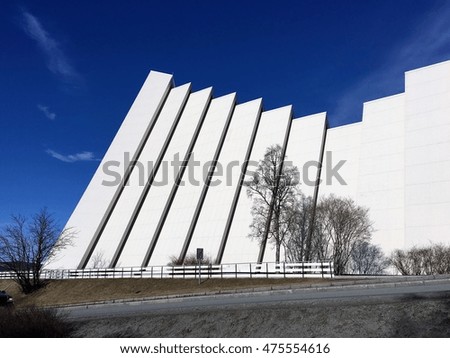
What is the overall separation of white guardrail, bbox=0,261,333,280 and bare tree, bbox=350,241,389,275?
4484mm

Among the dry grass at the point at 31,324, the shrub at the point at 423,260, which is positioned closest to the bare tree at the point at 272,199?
the shrub at the point at 423,260

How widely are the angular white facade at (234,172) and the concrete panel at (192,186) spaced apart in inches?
4.6

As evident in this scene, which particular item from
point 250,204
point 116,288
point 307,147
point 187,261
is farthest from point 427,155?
point 116,288

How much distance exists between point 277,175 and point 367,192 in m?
6.81

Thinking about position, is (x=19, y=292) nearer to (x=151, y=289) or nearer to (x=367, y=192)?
(x=151, y=289)

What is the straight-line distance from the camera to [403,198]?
28.1m

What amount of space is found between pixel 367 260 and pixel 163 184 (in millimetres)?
19828

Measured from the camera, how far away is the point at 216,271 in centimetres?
2617

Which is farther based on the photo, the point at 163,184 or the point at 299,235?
the point at 163,184

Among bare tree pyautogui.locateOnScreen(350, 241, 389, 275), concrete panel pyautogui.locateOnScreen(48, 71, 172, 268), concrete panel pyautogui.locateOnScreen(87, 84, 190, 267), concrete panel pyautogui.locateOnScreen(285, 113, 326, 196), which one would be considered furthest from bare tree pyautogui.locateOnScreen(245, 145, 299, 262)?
concrete panel pyautogui.locateOnScreen(48, 71, 172, 268)

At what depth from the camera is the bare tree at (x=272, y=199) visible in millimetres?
30625

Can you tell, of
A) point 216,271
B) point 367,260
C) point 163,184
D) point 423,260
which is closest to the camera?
point 423,260

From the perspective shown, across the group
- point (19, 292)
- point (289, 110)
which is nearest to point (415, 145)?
point (289, 110)

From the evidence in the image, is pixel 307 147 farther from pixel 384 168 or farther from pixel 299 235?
pixel 299 235
